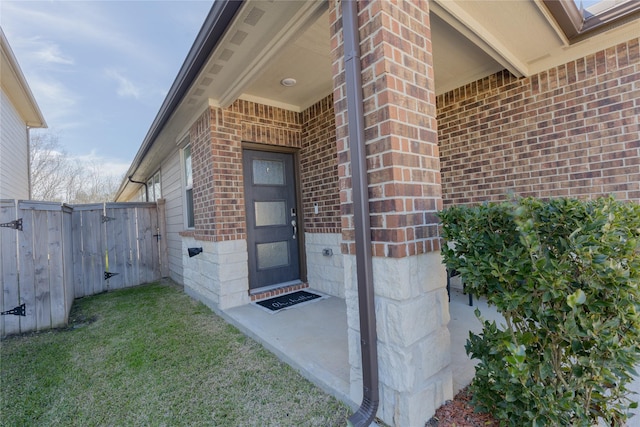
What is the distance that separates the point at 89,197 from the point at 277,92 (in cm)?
1831

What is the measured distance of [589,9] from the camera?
273 centimetres

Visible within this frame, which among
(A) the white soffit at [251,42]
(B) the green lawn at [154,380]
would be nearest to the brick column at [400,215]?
(B) the green lawn at [154,380]

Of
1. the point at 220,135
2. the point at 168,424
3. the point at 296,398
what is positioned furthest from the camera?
the point at 220,135

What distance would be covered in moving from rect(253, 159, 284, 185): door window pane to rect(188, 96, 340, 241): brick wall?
0.31 metres

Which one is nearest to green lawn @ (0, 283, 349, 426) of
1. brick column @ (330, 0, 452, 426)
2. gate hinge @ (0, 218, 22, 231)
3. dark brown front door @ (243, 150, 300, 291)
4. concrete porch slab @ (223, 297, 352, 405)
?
concrete porch slab @ (223, 297, 352, 405)

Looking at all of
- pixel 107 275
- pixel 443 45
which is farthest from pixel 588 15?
pixel 107 275

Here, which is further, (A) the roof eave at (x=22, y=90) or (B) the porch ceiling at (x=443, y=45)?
(A) the roof eave at (x=22, y=90)

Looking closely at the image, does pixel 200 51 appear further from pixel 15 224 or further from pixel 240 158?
pixel 15 224

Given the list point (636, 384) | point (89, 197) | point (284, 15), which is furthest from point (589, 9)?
point (89, 197)

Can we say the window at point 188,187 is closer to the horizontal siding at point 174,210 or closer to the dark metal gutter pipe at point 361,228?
the horizontal siding at point 174,210

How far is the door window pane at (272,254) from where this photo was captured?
411 centimetres

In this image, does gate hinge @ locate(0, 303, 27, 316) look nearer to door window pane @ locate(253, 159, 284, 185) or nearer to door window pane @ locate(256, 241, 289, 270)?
door window pane @ locate(256, 241, 289, 270)

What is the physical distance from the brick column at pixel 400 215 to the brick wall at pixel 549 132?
1.71 metres

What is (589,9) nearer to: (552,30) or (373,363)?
(552,30)
